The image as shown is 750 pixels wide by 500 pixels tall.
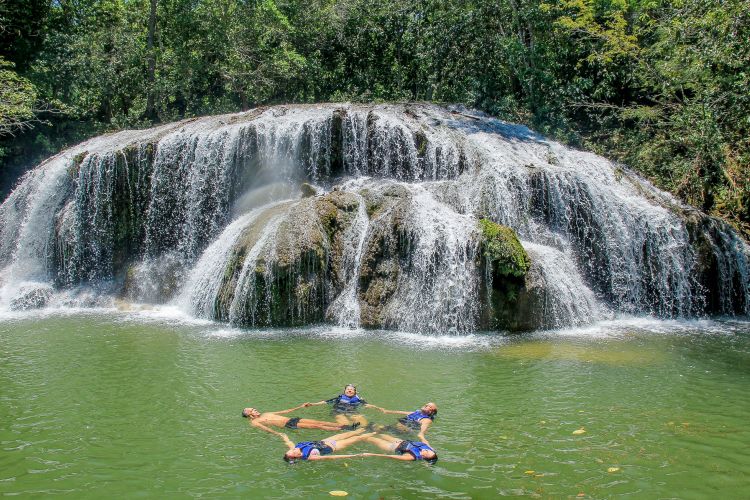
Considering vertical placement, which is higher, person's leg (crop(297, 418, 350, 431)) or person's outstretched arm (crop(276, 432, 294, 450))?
person's leg (crop(297, 418, 350, 431))

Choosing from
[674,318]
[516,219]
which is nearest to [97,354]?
[516,219]

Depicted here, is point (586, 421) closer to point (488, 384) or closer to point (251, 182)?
point (488, 384)

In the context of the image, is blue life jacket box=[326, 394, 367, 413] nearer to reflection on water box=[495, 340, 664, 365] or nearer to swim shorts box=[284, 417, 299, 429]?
swim shorts box=[284, 417, 299, 429]

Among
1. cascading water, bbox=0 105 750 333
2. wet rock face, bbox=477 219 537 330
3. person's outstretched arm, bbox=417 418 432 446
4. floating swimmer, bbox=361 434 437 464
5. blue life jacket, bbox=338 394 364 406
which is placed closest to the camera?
floating swimmer, bbox=361 434 437 464

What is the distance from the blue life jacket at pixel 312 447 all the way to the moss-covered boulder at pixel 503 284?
6.18 meters

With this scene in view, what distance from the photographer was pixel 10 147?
22.4 m

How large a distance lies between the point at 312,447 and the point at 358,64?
2452 cm

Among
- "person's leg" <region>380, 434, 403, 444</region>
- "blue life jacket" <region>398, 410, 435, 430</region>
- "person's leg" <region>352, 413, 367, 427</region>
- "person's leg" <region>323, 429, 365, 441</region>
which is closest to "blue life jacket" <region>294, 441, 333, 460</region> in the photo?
"person's leg" <region>323, 429, 365, 441</region>

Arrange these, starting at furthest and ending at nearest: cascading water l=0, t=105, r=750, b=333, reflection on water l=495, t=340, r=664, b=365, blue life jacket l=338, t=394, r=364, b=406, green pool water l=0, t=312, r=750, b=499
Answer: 1. cascading water l=0, t=105, r=750, b=333
2. reflection on water l=495, t=340, r=664, b=365
3. blue life jacket l=338, t=394, r=364, b=406
4. green pool water l=0, t=312, r=750, b=499

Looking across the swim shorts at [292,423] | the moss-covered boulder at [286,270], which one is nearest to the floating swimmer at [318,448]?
the swim shorts at [292,423]

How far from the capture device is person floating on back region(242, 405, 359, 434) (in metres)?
6.54

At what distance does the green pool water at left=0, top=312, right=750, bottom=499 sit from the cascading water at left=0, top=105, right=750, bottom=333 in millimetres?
1003

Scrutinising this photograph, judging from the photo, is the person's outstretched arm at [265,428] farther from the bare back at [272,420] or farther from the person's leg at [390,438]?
the person's leg at [390,438]

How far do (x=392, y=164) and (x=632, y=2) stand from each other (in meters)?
12.6
